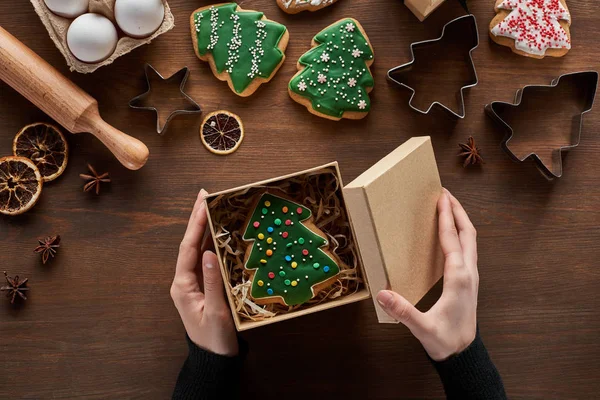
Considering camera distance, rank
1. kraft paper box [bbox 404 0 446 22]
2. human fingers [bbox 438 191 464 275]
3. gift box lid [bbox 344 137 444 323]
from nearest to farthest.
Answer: gift box lid [bbox 344 137 444 323], human fingers [bbox 438 191 464 275], kraft paper box [bbox 404 0 446 22]

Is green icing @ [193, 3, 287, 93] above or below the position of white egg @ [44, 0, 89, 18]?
below

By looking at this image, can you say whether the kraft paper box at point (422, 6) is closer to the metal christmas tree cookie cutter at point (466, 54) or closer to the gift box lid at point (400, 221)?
the metal christmas tree cookie cutter at point (466, 54)

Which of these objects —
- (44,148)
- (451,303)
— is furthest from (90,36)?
(451,303)

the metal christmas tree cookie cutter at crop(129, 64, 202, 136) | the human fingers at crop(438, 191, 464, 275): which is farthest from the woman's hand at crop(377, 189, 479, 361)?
the metal christmas tree cookie cutter at crop(129, 64, 202, 136)

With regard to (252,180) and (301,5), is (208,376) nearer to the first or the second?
(252,180)

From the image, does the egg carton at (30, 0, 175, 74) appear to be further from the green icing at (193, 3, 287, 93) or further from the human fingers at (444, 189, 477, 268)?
the human fingers at (444, 189, 477, 268)

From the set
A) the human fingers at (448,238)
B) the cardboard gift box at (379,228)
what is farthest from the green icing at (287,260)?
the human fingers at (448,238)
